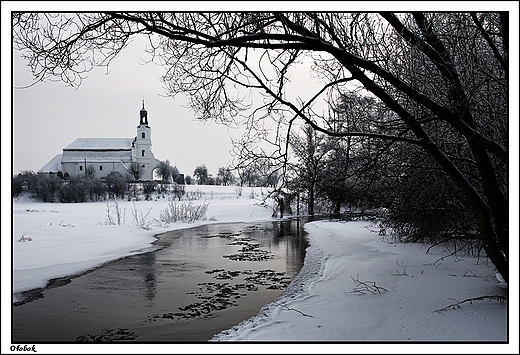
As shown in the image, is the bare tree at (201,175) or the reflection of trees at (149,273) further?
the bare tree at (201,175)

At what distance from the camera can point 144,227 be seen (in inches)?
844

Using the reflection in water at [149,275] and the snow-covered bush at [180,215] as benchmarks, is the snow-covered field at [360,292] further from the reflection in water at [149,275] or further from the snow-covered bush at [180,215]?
the snow-covered bush at [180,215]

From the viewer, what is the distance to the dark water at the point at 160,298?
6.54 m

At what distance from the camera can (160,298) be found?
8453 mm

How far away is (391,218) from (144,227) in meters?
13.5

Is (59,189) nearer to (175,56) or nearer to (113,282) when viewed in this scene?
(113,282)

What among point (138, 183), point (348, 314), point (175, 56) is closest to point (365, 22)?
point (175, 56)

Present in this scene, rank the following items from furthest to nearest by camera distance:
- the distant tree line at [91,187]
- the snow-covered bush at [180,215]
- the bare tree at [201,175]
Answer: the bare tree at [201,175], the distant tree line at [91,187], the snow-covered bush at [180,215]

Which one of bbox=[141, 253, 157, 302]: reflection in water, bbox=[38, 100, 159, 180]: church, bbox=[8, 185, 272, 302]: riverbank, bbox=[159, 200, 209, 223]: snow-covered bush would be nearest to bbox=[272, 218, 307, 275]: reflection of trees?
bbox=[8, 185, 272, 302]: riverbank

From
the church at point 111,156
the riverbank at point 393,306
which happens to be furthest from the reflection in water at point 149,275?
the church at point 111,156

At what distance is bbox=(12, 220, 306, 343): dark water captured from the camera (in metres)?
6.54

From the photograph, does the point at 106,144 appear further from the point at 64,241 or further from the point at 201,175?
the point at 64,241

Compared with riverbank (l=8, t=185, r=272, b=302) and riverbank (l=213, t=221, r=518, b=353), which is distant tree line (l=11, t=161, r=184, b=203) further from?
riverbank (l=213, t=221, r=518, b=353)

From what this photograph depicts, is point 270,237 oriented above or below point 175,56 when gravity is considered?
below
